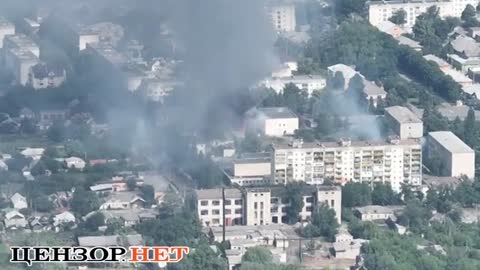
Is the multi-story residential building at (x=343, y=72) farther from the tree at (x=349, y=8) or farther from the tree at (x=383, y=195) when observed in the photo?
the tree at (x=383, y=195)

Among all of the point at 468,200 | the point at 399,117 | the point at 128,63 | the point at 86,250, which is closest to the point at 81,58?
the point at 128,63

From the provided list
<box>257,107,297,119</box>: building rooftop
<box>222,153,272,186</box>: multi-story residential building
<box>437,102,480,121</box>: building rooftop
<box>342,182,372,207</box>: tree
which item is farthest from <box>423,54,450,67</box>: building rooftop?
<box>342,182,372,207</box>: tree

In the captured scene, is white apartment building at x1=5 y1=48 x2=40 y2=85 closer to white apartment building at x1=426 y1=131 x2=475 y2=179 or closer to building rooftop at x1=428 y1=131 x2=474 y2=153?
building rooftop at x1=428 y1=131 x2=474 y2=153

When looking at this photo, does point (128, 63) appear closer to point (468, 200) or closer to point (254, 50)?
point (254, 50)

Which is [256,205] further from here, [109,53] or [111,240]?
[109,53]

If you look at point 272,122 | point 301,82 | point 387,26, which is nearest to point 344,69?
point 301,82


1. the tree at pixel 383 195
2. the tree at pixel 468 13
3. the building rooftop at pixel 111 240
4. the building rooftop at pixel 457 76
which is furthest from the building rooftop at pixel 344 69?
the building rooftop at pixel 111 240
